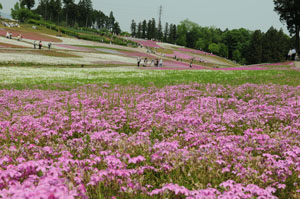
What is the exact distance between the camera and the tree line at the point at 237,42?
118 m

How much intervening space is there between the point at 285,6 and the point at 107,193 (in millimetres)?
65171

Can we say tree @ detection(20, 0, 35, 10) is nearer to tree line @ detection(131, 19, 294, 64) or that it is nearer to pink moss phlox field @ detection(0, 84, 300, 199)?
tree line @ detection(131, 19, 294, 64)

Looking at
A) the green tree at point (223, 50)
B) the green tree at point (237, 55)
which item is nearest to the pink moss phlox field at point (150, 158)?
the green tree at point (223, 50)

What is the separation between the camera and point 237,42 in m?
157

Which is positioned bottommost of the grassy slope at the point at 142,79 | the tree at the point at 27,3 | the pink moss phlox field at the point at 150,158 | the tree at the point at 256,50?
the pink moss phlox field at the point at 150,158

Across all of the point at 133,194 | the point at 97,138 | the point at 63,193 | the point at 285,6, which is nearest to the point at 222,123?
the point at 97,138

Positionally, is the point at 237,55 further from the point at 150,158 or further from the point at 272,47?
the point at 150,158

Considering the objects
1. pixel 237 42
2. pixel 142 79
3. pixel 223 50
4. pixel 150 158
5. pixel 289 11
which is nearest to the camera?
pixel 150 158

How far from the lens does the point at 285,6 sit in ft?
186

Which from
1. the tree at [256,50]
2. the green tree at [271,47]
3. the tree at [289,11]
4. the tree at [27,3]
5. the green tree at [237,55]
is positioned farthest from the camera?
the tree at [27,3]

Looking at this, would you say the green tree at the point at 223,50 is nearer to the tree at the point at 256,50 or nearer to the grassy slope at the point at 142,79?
the tree at the point at 256,50

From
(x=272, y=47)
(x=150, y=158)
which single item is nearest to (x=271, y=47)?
(x=272, y=47)

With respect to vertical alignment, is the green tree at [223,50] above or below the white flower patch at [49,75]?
above

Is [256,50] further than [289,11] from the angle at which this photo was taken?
Yes
